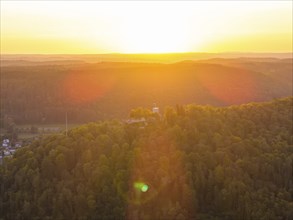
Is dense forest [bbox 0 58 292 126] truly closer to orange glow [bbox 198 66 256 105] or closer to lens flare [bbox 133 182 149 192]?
orange glow [bbox 198 66 256 105]

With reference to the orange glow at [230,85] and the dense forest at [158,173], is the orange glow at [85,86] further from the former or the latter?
the dense forest at [158,173]

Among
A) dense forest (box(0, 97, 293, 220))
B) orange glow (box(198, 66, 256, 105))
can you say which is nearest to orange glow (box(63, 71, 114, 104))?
orange glow (box(198, 66, 256, 105))

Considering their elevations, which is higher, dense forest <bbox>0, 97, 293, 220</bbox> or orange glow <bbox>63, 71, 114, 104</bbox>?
dense forest <bbox>0, 97, 293, 220</bbox>

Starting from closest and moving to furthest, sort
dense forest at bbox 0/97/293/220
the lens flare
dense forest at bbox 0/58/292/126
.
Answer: dense forest at bbox 0/97/293/220 → the lens flare → dense forest at bbox 0/58/292/126

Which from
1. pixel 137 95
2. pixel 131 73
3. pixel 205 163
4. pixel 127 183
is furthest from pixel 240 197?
pixel 131 73

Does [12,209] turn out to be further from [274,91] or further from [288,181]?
[274,91]

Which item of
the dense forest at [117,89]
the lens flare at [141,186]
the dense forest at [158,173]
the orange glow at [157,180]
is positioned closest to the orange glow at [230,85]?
the dense forest at [117,89]

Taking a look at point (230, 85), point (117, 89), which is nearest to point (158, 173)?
point (117, 89)

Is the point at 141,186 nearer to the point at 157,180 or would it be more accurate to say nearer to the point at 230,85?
the point at 157,180
